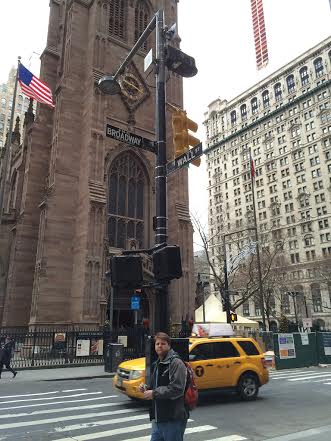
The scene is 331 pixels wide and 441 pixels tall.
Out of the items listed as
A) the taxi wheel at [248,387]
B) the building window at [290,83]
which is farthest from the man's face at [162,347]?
the building window at [290,83]

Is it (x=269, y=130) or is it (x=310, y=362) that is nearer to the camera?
(x=310, y=362)

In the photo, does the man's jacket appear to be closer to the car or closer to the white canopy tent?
the car

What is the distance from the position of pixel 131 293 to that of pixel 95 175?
30.7ft

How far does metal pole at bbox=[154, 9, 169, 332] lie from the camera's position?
18.3 ft

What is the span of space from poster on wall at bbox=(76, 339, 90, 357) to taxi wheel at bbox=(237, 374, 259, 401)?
1196 cm

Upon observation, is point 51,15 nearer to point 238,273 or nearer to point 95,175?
point 95,175

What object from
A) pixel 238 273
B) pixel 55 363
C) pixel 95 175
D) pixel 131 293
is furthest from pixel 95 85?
pixel 238 273

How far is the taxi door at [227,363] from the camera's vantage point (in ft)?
34.9

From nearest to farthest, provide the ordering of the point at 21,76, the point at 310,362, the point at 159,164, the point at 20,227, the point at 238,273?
the point at 159,164 < the point at 310,362 < the point at 21,76 < the point at 20,227 < the point at 238,273

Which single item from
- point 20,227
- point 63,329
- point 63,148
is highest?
point 63,148

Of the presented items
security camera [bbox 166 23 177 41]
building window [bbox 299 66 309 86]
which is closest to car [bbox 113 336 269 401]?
security camera [bbox 166 23 177 41]

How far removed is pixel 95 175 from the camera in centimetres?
2705

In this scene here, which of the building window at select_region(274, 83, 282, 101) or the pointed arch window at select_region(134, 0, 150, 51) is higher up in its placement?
the building window at select_region(274, 83, 282, 101)

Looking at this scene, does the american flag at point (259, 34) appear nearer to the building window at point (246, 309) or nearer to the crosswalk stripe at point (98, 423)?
the crosswalk stripe at point (98, 423)
